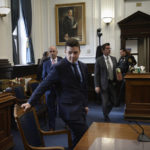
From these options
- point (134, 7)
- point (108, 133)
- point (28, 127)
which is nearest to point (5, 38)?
point (28, 127)

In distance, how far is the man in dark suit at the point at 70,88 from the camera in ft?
7.44

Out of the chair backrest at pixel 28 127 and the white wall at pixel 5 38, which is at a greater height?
the white wall at pixel 5 38

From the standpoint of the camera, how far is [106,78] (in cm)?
461

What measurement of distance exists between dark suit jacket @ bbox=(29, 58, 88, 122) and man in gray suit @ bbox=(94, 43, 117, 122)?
2.29 meters

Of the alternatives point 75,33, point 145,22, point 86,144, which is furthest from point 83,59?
point 86,144

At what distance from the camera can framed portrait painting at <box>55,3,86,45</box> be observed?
7.85 metres

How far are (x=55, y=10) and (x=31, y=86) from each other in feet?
13.1

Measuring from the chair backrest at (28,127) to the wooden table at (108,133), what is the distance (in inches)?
18.7

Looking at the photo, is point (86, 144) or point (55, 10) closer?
point (86, 144)

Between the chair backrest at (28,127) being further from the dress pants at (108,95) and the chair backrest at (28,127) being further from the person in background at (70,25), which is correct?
the person in background at (70,25)

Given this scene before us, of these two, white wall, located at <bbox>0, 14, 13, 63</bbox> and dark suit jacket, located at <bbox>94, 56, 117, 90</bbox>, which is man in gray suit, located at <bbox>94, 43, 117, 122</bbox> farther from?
white wall, located at <bbox>0, 14, 13, 63</bbox>

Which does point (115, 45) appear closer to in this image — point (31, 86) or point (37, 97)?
point (31, 86)

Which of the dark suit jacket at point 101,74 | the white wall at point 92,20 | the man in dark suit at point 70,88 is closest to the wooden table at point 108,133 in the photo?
the man in dark suit at point 70,88

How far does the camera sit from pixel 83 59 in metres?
7.93
